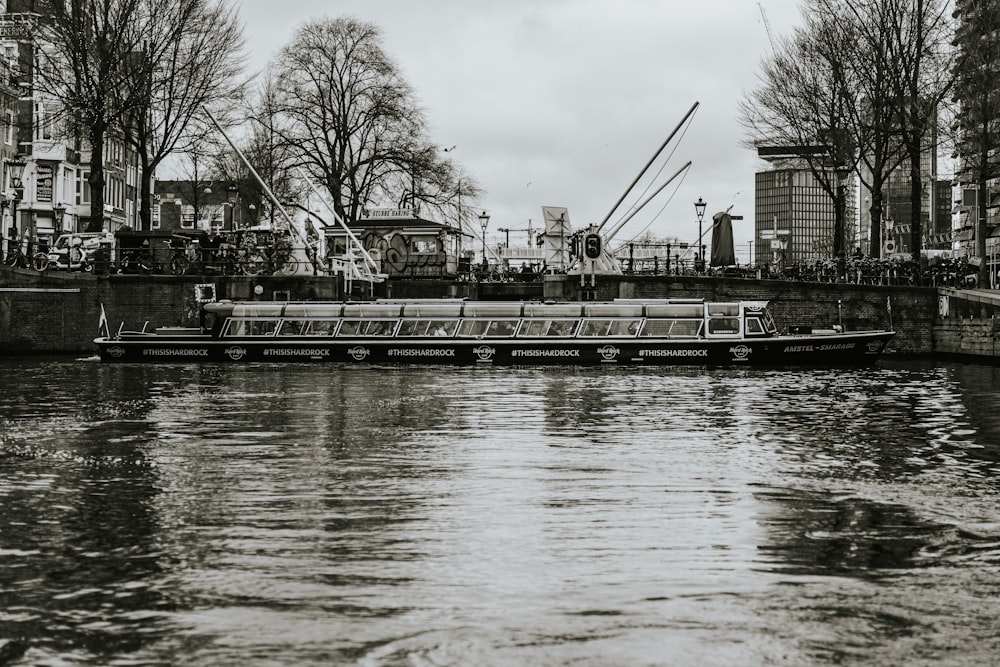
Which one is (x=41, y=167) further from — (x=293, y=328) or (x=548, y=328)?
(x=548, y=328)

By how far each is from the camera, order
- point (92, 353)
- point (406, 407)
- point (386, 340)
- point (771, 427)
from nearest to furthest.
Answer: point (771, 427), point (406, 407), point (386, 340), point (92, 353)

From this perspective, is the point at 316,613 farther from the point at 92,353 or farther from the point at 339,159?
the point at 339,159

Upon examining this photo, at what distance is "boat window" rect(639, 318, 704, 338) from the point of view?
46678mm

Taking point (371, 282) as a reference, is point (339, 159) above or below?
above

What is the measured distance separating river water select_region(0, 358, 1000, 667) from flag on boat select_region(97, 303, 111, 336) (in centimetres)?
2486

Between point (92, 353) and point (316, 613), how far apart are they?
45.5 meters

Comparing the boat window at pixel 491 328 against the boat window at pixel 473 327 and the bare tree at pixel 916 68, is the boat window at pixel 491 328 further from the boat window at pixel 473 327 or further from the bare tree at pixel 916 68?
the bare tree at pixel 916 68

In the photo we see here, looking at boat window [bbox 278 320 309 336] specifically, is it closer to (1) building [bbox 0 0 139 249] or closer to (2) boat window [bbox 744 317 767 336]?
(1) building [bbox 0 0 139 249]

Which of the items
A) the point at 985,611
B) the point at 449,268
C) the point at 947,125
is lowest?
the point at 985,611

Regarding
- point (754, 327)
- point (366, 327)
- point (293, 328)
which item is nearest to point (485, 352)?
point (366, 327)

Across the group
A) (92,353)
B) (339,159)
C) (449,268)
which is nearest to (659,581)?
(92,353)

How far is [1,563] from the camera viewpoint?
12.0 metres

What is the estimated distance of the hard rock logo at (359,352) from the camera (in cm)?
4712

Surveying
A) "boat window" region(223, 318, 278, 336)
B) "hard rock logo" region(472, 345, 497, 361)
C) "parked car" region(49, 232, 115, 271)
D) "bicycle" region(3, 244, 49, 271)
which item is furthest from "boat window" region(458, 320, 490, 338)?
"bicycle" region(3, 244, 49, 271)
